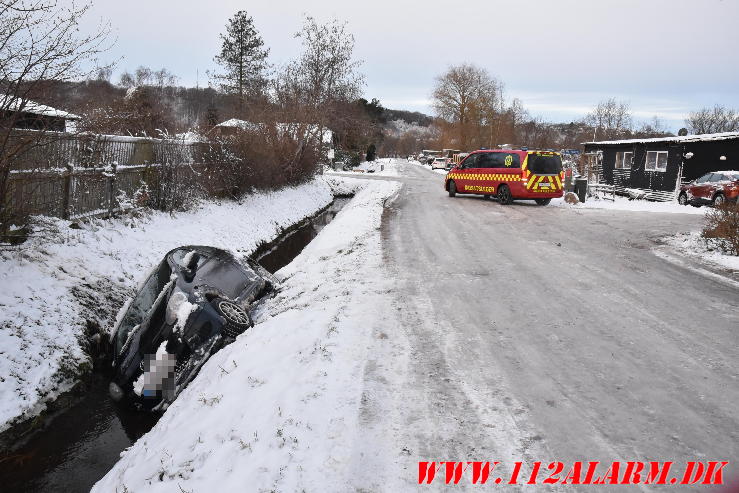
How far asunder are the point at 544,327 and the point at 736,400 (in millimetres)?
1992

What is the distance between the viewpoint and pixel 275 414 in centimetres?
409

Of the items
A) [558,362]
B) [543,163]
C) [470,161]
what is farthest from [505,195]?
[558,362]

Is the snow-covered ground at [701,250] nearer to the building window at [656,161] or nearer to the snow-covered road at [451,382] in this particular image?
the snow-covered road at [451,382]

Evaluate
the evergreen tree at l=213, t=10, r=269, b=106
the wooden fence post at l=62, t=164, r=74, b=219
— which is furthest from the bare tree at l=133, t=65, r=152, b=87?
the wooden fence post at l=62, t=164, r=74, b=219

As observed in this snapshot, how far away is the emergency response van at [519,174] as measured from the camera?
17.9 meters

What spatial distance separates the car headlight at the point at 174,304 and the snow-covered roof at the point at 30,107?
365cm

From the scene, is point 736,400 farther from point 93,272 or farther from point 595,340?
point 93,272

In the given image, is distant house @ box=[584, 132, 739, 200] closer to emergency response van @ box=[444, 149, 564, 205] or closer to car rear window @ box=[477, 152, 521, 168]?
emergency response van @ box=[444, 149, 564, 205]

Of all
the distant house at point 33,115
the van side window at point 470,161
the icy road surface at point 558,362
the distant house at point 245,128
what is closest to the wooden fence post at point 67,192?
the distant house at point 33,115

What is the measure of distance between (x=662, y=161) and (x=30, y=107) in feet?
90.7

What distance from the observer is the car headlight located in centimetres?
531

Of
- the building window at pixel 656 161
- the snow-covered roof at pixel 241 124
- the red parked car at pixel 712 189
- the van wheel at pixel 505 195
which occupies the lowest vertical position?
the van wheel at pixel 505 195

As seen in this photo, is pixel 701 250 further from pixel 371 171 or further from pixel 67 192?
pixel 371 171

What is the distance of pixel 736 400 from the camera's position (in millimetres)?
4145
